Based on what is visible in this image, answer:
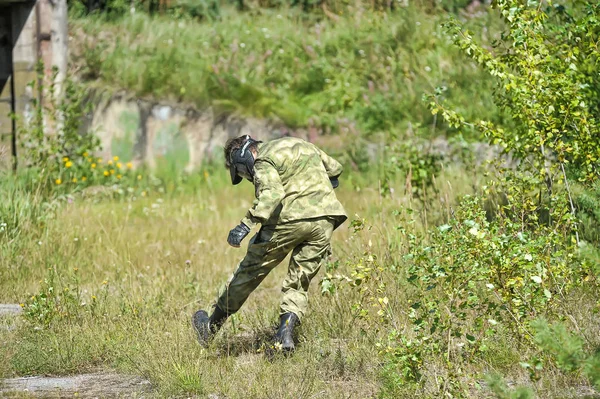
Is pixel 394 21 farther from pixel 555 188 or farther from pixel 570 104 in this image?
pixel 570 104

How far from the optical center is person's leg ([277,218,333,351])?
5.28m

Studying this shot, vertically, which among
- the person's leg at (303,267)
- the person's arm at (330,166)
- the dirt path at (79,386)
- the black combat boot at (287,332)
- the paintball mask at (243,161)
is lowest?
the dirt path at (79,386)

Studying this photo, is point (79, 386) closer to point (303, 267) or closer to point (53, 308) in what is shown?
point (53, 308)

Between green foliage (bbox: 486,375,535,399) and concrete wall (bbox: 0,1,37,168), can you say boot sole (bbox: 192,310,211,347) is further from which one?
concrete wall (bbox: 0,1,37,168)

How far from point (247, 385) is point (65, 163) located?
581 centimetres

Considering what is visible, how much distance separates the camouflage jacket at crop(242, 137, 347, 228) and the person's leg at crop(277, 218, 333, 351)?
84 mm

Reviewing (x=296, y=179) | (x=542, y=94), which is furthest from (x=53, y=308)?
(x=542, y=94)

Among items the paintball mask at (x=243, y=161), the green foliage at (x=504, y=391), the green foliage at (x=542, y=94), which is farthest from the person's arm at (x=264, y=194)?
the green foliage at (x=504, y=391)

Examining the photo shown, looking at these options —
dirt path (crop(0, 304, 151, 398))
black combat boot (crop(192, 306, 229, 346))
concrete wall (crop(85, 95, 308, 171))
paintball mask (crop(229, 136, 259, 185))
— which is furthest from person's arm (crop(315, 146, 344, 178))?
concrete wall (crop(85, 95, 308, 171))

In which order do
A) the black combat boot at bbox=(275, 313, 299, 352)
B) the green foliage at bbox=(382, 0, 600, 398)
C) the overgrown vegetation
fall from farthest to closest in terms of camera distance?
the black combat boot at bbox=(275, 313, 299, 352) < the overgrown vegetation < the green foliage at bbox=(382, 0, 600, 398)

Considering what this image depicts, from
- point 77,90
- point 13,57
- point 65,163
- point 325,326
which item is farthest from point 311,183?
point 77,90

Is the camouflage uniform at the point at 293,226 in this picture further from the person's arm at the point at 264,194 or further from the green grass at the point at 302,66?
the green grass at the point at 302,66

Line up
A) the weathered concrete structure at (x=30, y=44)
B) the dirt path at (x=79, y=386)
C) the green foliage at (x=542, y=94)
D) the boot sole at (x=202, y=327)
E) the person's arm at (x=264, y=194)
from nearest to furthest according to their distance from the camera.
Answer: the dirt path at (x=79, y=386), the person's arm at (x=264, y=194), the boot sole at (x=202, y=327), the green foliage at (x=542, y=94), the weathered concrete structure at (x=30, y=44)

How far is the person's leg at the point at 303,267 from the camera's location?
528cm
